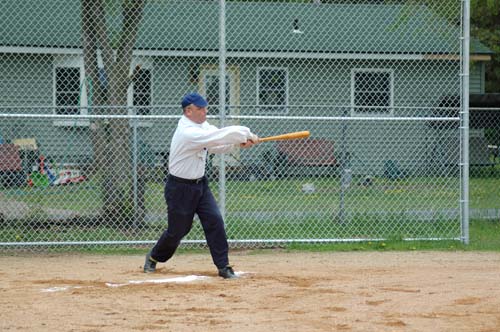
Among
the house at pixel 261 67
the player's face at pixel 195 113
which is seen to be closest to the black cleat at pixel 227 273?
the player's face at pixel 195 113

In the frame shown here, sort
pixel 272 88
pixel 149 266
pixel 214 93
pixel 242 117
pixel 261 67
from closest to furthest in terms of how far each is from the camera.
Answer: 1. pixel 149 266
2. pixel 242 117
3. pixel 214 93
4. pixel 261 67
5. pixel 272 88

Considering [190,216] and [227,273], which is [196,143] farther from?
[227,273]

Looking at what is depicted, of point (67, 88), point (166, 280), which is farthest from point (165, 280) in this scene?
point (67, 88)

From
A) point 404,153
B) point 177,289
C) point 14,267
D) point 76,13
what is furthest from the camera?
point 76,13

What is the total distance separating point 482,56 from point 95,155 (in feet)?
48.3

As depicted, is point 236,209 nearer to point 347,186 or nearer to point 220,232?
point 347,186

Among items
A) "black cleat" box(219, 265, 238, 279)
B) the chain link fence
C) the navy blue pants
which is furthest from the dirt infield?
the chain link fence

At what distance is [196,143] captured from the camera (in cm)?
906

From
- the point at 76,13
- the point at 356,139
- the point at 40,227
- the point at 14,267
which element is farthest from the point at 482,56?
the point at 14,267

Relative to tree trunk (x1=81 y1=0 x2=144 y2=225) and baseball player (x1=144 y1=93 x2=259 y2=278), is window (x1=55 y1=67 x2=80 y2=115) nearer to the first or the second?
tree trunk (x1=81 y1=0 x2=144 y2=225)

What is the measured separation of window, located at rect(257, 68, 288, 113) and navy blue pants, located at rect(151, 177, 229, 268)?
9.74 metres

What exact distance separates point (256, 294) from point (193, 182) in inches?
63.6

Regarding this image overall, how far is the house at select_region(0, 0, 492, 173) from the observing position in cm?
1794

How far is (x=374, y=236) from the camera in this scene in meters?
12.8
